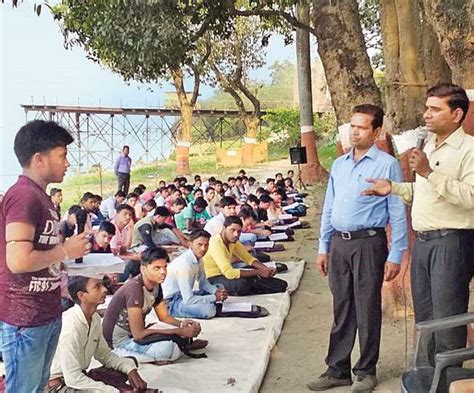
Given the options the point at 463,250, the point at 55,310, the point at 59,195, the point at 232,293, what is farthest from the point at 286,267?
the point at 55,310

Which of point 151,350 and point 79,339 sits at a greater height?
point 79,339

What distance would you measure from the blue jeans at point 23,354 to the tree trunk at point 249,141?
21646mm

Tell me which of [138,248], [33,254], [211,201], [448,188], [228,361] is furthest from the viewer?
[211,201]

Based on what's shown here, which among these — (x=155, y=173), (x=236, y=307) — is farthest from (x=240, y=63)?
(x=236, y=307)

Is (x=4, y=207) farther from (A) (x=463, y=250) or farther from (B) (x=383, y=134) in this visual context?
(B) (x=383, y=134)

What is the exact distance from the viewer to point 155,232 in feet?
27.2

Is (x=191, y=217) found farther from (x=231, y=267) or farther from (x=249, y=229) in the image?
(x=231, y=267)

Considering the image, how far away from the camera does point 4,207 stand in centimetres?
243

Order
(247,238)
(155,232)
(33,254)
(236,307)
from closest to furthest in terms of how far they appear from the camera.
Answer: (33,254) < (236,307) < (247,238) < (155,232)

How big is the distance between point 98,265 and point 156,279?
3249 mm

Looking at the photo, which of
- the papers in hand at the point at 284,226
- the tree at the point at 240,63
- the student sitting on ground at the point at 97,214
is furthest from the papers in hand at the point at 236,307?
the tree at the point at 240,63

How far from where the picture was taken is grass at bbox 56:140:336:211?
61.5 ft

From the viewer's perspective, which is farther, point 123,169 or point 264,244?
point 123,169

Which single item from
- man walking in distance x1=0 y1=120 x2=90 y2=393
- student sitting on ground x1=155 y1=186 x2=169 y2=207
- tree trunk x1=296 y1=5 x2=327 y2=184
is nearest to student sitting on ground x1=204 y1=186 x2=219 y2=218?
student sitting on ground x1=155 y1=186 x2=169 y2=207
